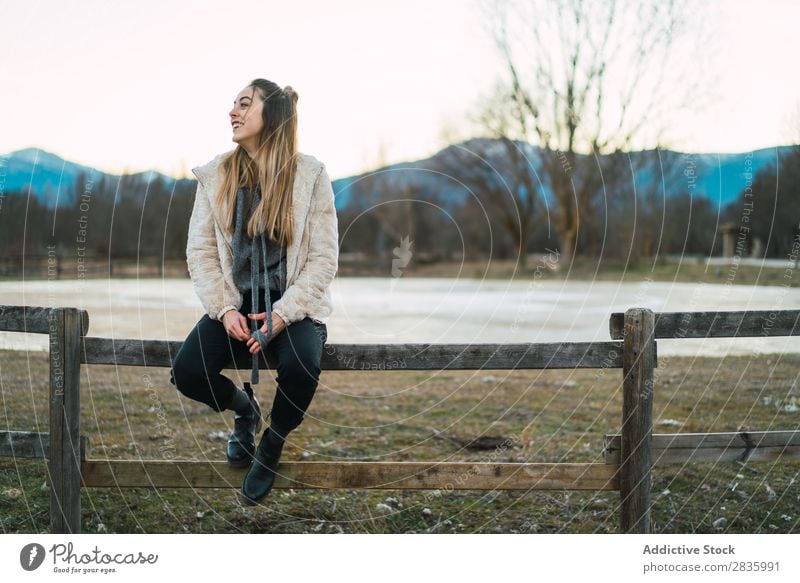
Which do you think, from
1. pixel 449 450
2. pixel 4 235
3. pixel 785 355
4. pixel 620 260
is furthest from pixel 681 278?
pixel 4 235

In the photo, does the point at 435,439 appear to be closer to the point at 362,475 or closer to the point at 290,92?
the point at 362,475

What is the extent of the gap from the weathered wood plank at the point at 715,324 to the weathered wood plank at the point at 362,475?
797mm

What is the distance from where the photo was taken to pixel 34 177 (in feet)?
15.0

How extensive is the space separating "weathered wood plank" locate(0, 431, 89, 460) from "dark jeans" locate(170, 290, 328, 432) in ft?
2.65

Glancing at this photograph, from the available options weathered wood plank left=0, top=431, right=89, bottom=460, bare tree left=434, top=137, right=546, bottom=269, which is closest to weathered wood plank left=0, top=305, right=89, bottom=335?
weathered wood plank left=0, top=431, right=89, bottom=460

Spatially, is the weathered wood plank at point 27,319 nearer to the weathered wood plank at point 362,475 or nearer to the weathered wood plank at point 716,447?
the weathered wood plank at point 362,475

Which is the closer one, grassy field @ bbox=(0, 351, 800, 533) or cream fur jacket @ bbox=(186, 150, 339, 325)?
cream fur jacket @ bbox=(186, 150, 339, 325)

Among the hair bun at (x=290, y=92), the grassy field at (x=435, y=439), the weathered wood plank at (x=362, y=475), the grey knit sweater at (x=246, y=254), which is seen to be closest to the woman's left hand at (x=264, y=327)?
the grey knit sweater at (x=246, y=254)

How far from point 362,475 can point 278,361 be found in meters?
0.74

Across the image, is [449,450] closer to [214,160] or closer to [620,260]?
[214,160]

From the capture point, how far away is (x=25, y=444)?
365 centimetres

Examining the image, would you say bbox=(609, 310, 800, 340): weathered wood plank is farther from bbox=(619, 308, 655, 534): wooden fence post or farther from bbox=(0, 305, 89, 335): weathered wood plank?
bbox=(0, 305, 89, 335): weathered wood plank

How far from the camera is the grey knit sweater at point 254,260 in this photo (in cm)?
346

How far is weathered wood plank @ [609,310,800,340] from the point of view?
3.73 metres
